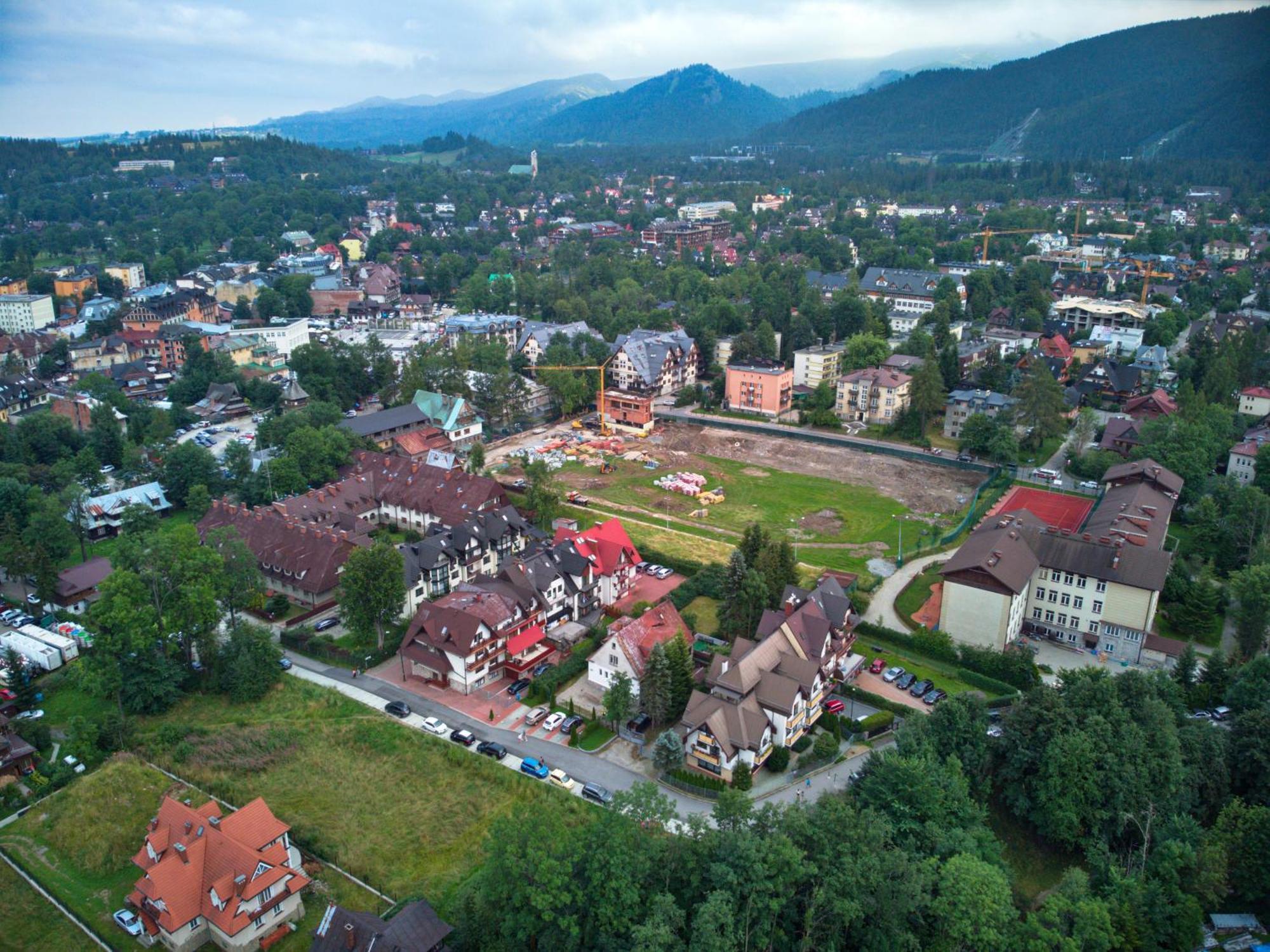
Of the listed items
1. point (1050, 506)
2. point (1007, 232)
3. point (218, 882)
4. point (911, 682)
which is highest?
point (1007, 232)

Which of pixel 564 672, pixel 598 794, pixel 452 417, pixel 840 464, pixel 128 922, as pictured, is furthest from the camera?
pixel 452 417

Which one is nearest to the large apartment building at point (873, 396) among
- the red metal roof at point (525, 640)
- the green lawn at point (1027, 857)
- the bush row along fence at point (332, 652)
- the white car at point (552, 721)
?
the red metal roof at point (525, 640)

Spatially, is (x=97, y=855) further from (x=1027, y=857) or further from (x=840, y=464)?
(x=840, y=464)

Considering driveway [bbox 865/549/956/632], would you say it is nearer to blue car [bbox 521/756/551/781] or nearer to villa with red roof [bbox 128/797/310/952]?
blue car [bbox 521/756/551/781]

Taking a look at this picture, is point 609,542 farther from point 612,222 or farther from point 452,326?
point 612,222

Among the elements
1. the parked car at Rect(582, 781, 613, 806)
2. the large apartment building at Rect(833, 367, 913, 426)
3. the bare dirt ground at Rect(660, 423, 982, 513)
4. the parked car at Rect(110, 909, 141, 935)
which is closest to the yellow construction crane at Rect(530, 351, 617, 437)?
the bare dirt ground at Rect(660, 423, 982, 513)

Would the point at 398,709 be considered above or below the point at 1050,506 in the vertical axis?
below

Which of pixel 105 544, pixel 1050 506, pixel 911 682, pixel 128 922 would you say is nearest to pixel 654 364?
pixel 1050 506
